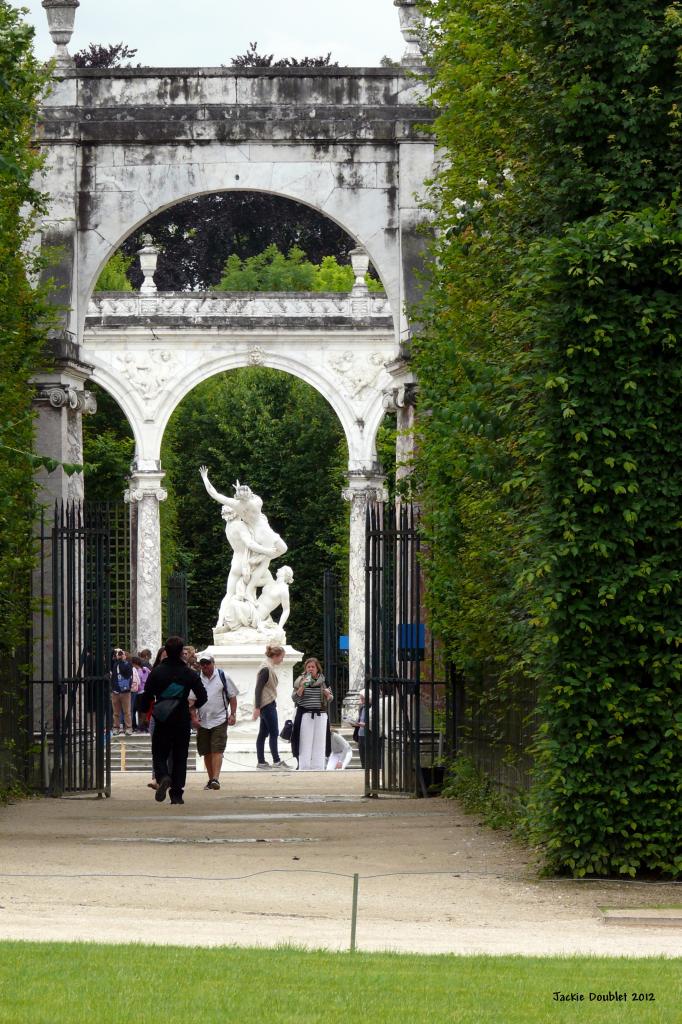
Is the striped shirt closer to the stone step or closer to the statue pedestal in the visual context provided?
the stone step

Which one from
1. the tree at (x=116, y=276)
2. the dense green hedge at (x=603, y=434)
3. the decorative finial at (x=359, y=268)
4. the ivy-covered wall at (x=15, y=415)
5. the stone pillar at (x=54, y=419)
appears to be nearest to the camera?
the dense green hedge at (x=603, y=434)

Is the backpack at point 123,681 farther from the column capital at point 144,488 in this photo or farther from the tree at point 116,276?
the tree at point 116,276

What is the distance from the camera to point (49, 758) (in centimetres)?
1789

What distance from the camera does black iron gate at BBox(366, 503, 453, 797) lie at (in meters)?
16.9

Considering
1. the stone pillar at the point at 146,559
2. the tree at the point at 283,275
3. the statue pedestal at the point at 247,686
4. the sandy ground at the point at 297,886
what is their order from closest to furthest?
the sandy ground at the point at 297,886, the statue pedestal at the point at 247,686, the stone pillar at the point at 146,559, the tree at the point at 283,275

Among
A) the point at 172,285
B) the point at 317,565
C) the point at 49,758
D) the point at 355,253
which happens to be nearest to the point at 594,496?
the point at 49,758

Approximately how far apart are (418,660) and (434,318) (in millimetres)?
3039

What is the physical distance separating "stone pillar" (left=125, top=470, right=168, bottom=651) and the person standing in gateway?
1034 centimetres

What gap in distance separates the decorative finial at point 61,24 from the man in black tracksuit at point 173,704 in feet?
22.7

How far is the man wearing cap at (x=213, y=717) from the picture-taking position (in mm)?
17969

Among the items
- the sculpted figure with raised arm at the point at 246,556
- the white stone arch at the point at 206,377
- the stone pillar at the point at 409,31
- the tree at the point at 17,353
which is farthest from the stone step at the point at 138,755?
the stone pillar at the point at 409,31

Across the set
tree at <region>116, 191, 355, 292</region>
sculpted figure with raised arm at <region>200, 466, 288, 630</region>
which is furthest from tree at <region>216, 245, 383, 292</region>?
sculpted figure with raised arm at <region>200, 466, 288, 630</region>

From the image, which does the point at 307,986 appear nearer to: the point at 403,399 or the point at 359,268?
the point at 403,399

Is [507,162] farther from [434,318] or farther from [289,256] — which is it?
[289,256]
